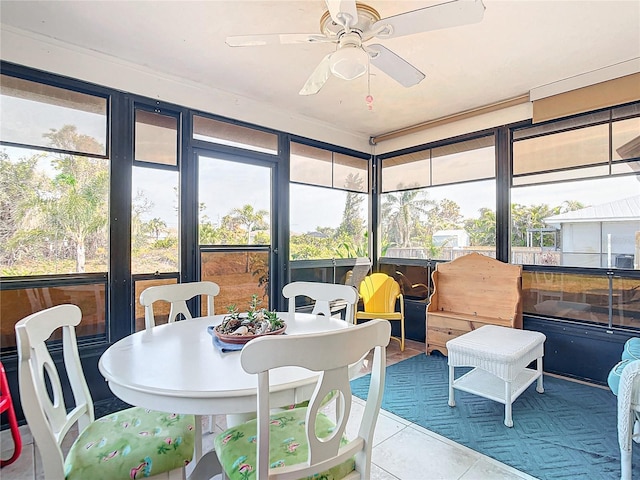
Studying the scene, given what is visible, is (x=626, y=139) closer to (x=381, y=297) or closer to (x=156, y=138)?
(x=381, y=297)

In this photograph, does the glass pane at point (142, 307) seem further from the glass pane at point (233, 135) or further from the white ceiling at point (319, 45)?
the white ceiling at point (319, 45)

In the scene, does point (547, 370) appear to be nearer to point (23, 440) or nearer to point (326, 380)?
point (326, 380)

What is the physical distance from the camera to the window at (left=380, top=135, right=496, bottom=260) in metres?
3.89

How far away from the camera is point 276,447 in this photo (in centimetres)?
130

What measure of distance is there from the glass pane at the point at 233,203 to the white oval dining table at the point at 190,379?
1.85m

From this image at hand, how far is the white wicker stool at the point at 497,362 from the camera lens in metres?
2.35

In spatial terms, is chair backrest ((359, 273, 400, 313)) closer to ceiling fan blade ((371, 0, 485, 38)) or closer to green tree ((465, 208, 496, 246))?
green tree ((465, 208, 496, 246))

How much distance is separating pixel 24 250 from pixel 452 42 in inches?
133

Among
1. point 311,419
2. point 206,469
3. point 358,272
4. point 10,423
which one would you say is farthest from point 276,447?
point 358,272

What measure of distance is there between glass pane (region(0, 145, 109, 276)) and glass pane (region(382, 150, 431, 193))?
336 cm

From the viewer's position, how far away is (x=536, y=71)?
2939 mm

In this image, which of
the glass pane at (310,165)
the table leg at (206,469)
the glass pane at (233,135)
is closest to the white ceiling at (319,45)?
the glass pane at (233,135)

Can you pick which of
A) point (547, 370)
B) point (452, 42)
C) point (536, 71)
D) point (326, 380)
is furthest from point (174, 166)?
point (547, 370)

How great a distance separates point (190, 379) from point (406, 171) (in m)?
4.01
